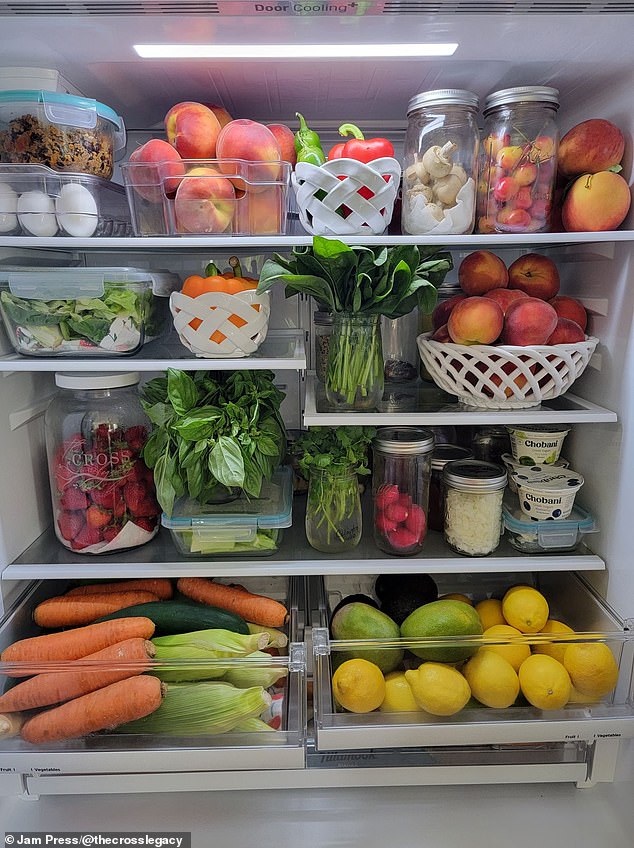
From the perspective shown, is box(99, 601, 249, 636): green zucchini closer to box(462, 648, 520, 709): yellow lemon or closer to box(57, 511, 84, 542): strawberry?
box(57, 511, 84, 542): strawberry

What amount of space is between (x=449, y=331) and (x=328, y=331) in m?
0.23

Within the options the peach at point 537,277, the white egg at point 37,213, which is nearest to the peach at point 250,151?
the white egg at point 37,213

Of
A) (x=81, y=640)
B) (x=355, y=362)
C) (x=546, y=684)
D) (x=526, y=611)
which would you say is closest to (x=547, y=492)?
(x=526, y=611)

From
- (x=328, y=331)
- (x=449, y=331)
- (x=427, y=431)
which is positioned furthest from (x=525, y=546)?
(x=328, y=331)

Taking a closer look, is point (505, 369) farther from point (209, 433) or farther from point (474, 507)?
point (209, 433)

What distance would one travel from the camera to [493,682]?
109 centimetres

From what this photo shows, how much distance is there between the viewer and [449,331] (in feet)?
3.80

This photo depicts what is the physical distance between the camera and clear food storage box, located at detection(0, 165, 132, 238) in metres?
1.03

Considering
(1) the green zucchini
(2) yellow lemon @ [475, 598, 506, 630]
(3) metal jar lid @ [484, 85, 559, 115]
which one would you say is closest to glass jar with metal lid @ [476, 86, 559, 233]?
(3) metal jar lid @ [484, 85, 559, 115]

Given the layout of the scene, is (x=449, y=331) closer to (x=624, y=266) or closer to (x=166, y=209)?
(x=624, y=266)

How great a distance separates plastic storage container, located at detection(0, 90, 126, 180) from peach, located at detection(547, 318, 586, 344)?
852mm

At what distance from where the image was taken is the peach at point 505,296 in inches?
45.9

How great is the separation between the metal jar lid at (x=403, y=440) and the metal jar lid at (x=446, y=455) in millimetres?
93

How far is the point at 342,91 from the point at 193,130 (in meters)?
0.31
